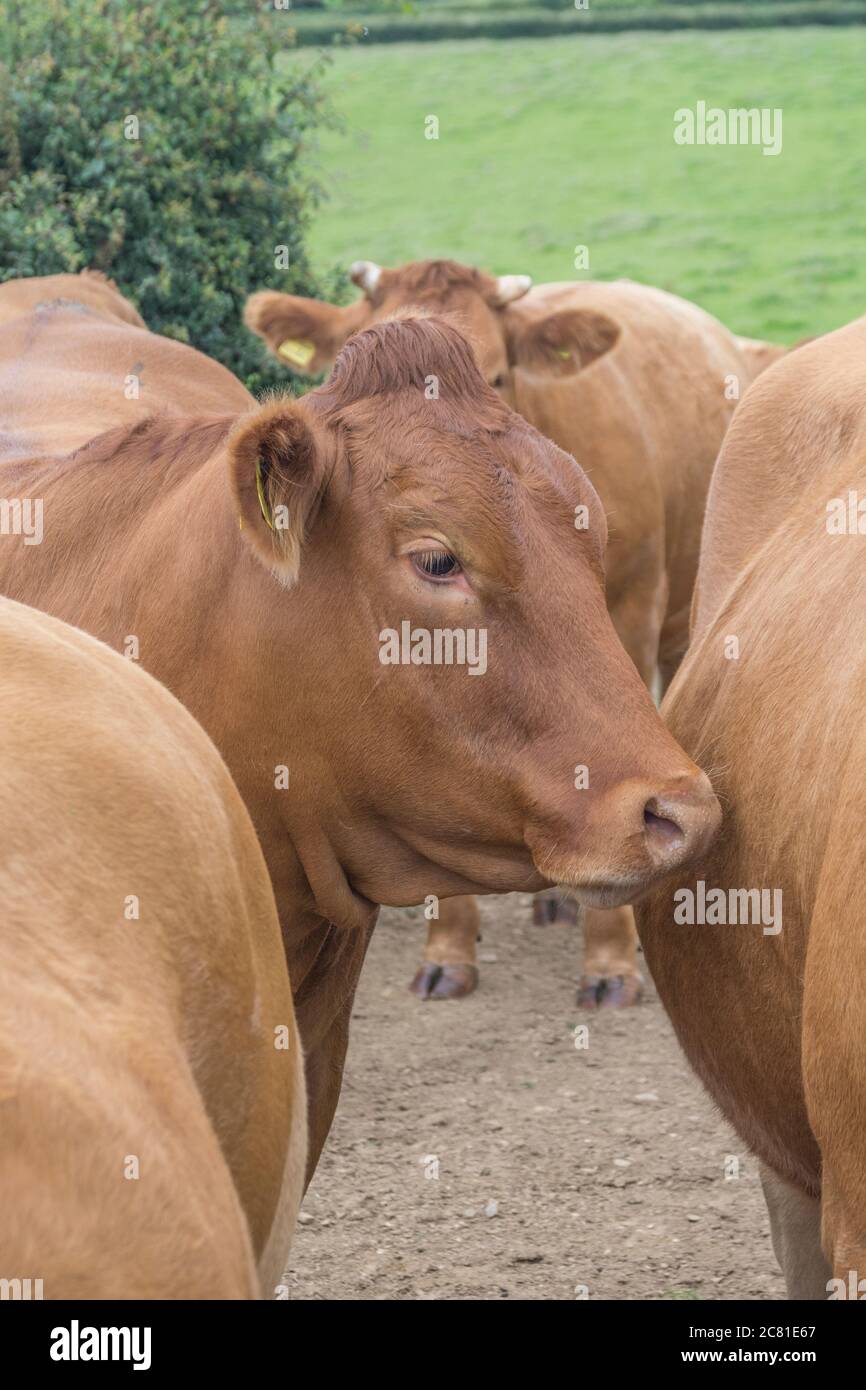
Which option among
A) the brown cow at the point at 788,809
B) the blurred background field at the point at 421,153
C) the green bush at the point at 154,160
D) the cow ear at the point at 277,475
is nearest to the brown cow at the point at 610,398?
the blurred background field at the point at 421,153

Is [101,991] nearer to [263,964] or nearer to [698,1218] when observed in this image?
[263,964]

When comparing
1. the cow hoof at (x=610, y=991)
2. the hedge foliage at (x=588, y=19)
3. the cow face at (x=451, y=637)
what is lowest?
the cow hoof at (x=610, y=991)

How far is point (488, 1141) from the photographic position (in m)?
5.07

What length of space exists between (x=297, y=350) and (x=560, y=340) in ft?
3.09

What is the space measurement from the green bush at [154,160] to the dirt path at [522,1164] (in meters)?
2.71

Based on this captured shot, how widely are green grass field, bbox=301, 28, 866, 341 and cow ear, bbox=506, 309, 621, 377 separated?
10.4m

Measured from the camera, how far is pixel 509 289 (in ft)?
20.5

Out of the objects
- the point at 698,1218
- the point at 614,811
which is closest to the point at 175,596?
the point at 614,811

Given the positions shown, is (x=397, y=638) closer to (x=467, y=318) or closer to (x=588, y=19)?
(x=467, y=318)

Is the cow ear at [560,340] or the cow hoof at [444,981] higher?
the cow ear at [560,340]

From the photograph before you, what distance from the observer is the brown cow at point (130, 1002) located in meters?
1.53

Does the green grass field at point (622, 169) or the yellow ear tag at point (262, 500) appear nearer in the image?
the yellow ear tag at point (262, 500)

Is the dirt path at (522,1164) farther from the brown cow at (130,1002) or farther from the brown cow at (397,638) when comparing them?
the brown cow at (130,1002)

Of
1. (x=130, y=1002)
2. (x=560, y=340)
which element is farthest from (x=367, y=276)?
(x=130, y=1002)
